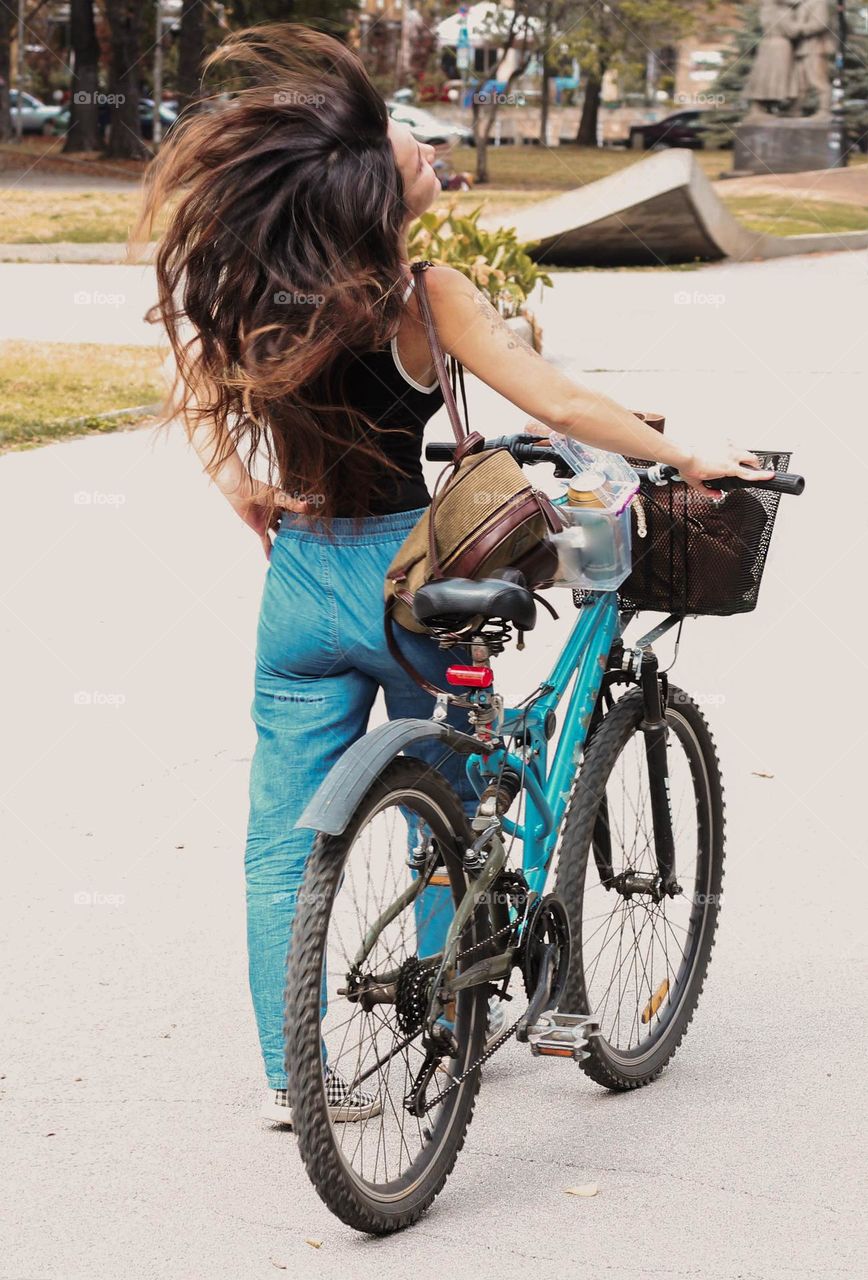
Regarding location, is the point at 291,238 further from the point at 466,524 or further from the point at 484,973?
the point at 484,973

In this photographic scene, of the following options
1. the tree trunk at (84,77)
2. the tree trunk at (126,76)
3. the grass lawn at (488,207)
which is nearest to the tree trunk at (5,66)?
the tree trunk at (84,77)

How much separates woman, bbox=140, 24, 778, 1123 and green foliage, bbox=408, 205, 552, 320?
11916mm

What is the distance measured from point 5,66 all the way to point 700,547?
133ft

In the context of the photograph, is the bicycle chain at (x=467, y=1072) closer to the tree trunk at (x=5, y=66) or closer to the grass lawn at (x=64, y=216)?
the grass lawn at (x=64, y=216)

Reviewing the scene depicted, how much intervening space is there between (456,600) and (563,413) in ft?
1.27

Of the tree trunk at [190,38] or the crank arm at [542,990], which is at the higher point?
the tree trunk at [190,38]

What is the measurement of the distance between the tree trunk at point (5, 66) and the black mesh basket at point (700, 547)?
37336 millimetres

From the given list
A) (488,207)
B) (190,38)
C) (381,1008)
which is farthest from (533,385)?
(190,38)

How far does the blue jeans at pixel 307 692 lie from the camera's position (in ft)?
9.98

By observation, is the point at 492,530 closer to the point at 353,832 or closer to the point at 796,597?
the point at 353,832

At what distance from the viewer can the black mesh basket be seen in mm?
3262

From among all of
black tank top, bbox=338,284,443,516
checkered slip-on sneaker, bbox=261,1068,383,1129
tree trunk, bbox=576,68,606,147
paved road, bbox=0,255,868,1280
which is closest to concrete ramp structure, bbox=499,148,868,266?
paved road, bbox=0,255,868,1280

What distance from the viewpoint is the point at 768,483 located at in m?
3.13

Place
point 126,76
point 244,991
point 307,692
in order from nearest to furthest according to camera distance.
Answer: point 307,692, point 244,991, point 126,76
